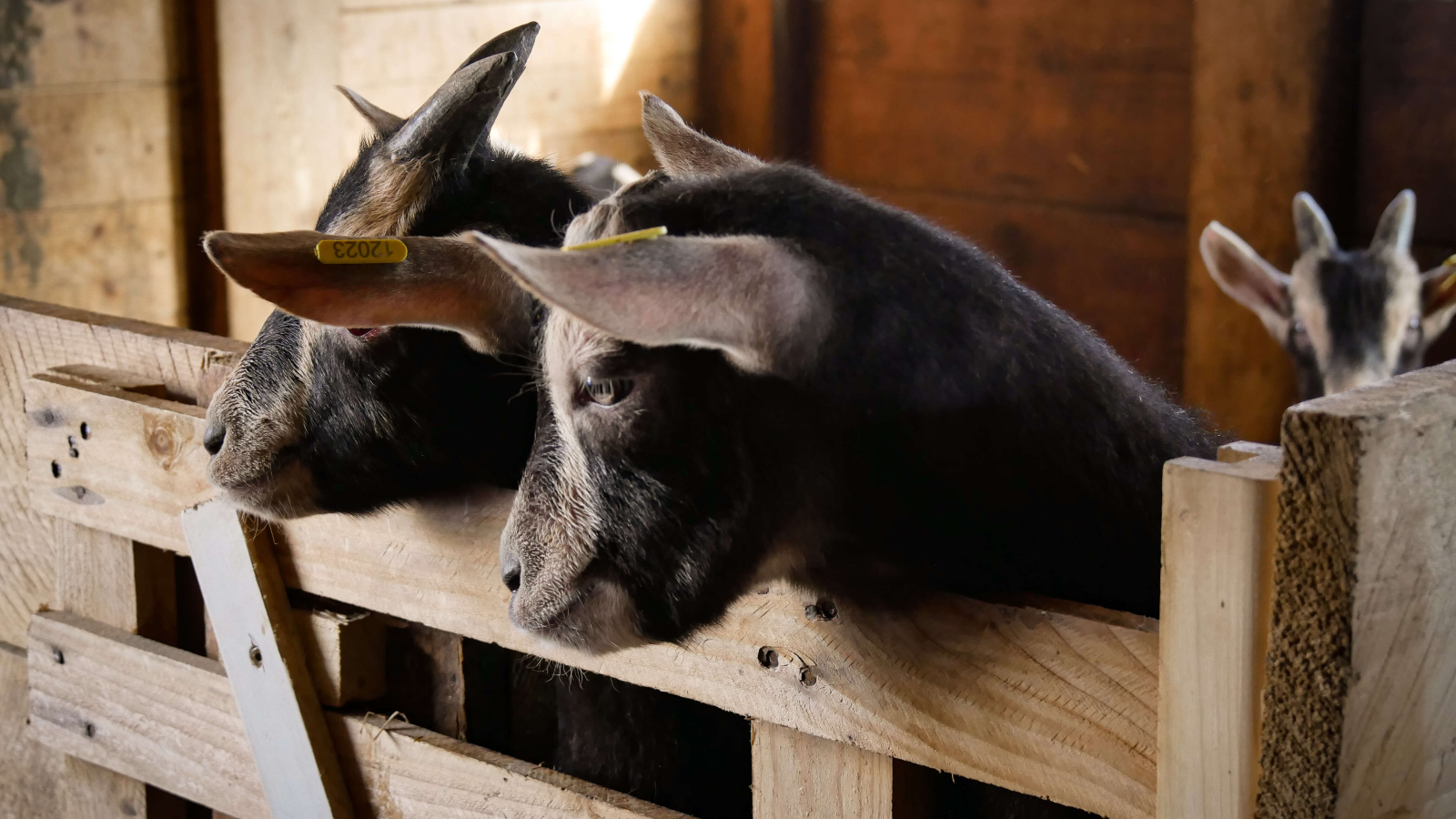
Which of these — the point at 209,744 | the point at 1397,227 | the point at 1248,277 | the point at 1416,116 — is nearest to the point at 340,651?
the point at 209,744

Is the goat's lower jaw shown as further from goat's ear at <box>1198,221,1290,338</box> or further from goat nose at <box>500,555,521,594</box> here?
goat's ear at <box>1198,221,1290,338</box>

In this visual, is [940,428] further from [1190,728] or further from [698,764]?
[698,764]

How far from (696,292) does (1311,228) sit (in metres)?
3.26

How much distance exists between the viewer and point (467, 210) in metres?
1.77

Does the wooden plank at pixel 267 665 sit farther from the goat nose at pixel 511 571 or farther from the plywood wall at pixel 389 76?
the plywood wall at pixel 389 76

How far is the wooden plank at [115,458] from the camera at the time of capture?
1.84 metres

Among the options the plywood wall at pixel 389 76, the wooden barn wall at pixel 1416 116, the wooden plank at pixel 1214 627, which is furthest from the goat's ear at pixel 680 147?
the wooden barn wall at pixel 1416 116

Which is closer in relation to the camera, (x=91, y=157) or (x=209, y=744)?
(x=209, y=744)

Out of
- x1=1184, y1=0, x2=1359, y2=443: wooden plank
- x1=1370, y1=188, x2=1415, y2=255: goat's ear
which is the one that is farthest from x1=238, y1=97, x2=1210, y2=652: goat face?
x1=1184, y1=0, x2=1359, y2=443: wooden plank

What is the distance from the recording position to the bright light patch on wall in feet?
17.6

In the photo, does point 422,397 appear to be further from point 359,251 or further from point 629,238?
point 629,238

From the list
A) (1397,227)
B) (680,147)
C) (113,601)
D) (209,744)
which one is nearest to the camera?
(680,147)

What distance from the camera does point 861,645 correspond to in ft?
4.35

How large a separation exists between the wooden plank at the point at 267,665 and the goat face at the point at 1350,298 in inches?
115
